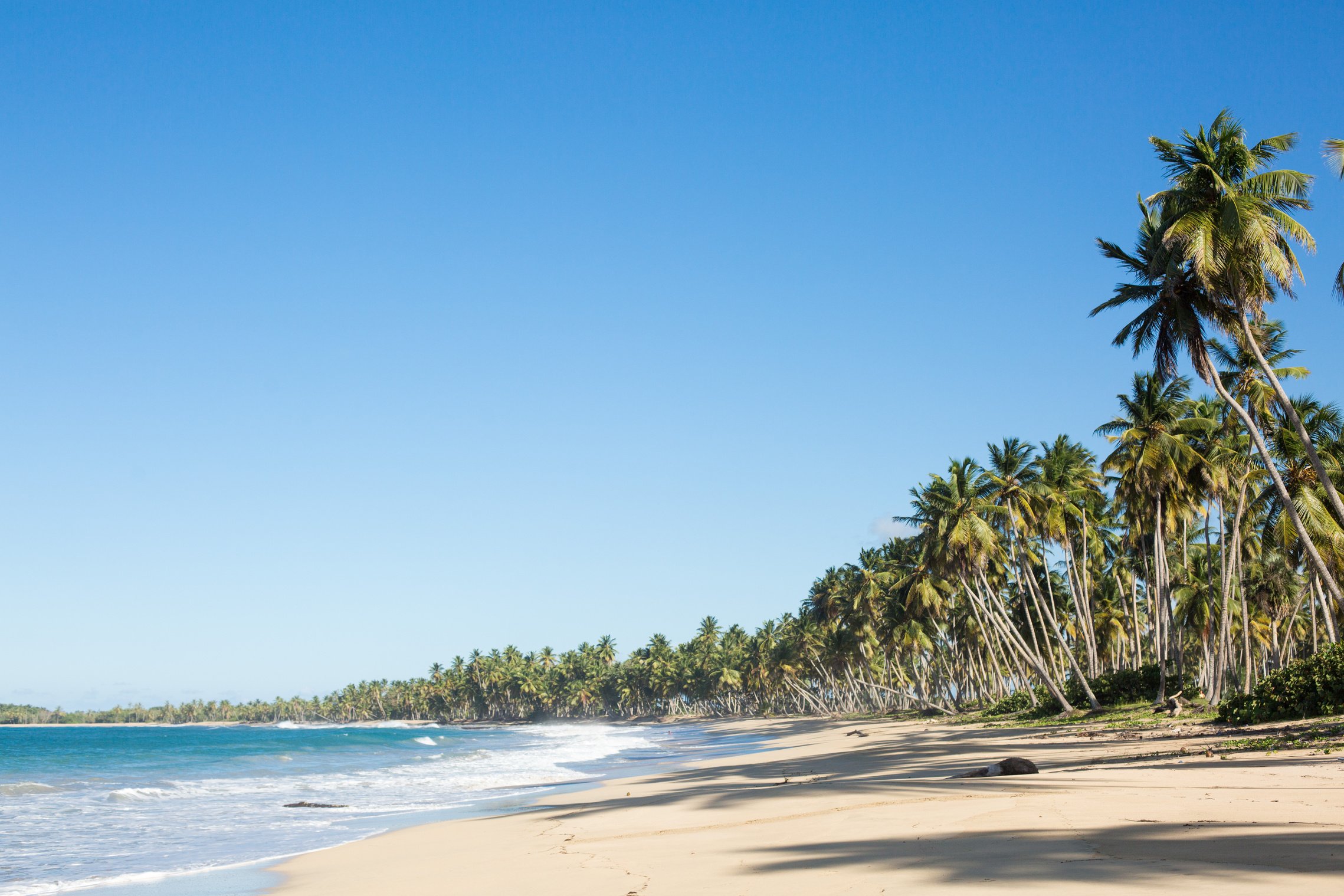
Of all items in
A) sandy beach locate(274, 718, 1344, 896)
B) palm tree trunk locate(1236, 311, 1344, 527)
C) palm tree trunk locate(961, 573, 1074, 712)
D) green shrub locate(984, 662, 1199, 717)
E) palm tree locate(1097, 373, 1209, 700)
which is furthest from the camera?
palm tree trunk locate(961, 573, 1074, 712)

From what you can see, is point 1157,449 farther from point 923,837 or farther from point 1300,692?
point 923,837

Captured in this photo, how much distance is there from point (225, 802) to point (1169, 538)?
3939cm

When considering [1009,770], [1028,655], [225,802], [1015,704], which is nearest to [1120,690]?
[1028,655]

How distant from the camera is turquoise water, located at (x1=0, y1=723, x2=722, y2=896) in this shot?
47.9 feet

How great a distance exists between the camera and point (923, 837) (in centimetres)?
993

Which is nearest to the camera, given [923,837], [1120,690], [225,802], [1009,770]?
[923,837]

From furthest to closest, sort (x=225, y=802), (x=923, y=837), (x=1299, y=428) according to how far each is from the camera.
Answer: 1. (x=225, y=802)
2. (x=1299, y=428)
3. (x=923, y=837)

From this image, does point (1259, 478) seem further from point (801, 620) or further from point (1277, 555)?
point (801, 620)

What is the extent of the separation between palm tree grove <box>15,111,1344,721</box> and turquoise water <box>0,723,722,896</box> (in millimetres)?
18186

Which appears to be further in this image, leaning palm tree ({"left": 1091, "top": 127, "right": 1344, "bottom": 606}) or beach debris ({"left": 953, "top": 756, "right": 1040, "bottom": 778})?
leaning palm tree ({"left": 1091, "top": 127, "right": 1344, "bottom": 606})

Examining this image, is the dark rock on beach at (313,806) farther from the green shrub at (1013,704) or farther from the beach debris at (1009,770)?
the green shrub at (1013,704)

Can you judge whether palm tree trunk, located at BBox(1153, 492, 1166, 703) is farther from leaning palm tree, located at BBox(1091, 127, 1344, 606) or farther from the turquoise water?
the turquoise water

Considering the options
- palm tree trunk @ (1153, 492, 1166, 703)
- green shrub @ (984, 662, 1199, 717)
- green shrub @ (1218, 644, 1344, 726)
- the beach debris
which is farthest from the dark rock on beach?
green shrub @ (984, 662, 1199, 717)

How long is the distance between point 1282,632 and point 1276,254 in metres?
45.8
